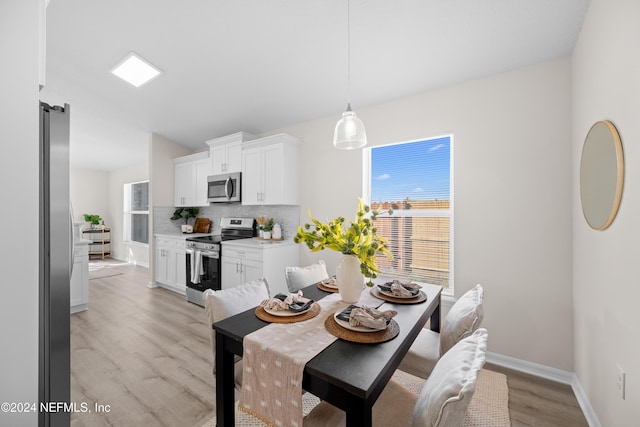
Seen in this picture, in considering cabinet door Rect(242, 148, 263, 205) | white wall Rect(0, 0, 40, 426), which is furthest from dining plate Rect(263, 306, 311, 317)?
cabinet door Rect(242, 148, 263, 205)

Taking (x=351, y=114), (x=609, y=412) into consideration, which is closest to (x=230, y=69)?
(x=351, y=114)

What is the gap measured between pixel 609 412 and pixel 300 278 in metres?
1.98

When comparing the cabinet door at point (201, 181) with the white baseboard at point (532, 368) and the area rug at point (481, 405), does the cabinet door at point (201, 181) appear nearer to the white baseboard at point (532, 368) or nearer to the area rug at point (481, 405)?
the area rug at point (481, 405)

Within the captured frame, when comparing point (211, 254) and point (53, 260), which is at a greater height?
point (53, 260)

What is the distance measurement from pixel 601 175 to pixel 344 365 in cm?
177

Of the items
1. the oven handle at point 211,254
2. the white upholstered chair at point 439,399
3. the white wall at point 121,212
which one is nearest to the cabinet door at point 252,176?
the oven handle at point 211,254

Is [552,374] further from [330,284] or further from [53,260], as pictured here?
[53,260]

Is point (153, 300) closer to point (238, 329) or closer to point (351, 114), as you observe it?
point (238, 329)

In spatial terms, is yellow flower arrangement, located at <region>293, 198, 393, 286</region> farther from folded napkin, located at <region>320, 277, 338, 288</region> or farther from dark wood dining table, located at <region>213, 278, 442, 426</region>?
folded napkin, located at <region>320, 277, 338, 288</region>

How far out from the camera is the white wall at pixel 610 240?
1227mm

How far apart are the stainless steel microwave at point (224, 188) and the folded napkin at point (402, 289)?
2810 millimetres

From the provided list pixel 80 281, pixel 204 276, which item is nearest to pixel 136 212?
pixel 80 281

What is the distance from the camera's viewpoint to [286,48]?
8.11 ft

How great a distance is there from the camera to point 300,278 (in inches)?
87.0
